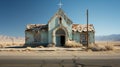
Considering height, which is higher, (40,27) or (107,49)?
(40,27)

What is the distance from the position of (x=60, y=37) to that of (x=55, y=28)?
180 centimetres

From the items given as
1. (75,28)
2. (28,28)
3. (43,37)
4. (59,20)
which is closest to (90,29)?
(75,28)

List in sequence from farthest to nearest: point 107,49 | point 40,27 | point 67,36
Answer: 1. point 40,27
2. point 67,36
3. point 107,49

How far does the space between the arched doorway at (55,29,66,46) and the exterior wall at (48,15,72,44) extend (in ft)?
1.99

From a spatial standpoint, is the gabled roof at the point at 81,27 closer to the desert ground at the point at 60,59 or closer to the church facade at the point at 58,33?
the church facade at the point at 58,33

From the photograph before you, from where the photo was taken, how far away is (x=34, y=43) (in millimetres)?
36844

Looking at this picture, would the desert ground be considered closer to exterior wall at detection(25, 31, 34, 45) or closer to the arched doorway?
the arched doorway

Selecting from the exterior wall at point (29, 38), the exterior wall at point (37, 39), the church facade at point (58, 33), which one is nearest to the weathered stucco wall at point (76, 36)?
the church facade at point (58, 33)

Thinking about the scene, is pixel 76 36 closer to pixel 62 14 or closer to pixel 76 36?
pixel 76 36

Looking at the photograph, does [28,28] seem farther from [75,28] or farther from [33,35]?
[75,28]

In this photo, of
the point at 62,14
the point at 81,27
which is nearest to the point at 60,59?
the point at 62,14

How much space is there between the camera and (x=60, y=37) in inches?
1417

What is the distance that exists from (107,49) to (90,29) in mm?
9853

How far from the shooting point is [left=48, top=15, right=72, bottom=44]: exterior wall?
35531 mm
